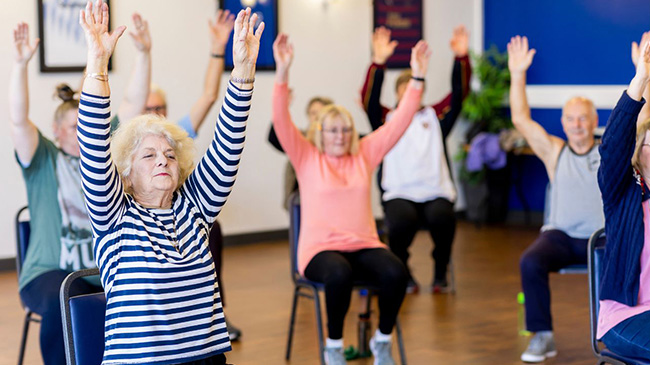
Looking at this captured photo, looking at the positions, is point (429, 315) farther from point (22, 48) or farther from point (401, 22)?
point (401, 22)

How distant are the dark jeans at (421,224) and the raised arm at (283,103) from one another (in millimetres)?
1476

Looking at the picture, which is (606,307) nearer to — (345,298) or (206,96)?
(345,298)

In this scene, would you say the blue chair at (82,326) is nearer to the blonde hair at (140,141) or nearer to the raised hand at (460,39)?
the blonde hair at (140,141)

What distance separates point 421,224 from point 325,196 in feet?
5.46

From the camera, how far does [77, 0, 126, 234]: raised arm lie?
6.83 ft

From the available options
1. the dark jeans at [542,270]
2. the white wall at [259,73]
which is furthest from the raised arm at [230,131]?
the white wall at [259,73]

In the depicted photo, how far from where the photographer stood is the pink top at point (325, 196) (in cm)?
395

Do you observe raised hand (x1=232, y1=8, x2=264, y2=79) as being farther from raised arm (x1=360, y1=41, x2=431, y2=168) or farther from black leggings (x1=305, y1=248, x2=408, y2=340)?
raised arm (x1=360, y1=41, x2=431, y2=168)

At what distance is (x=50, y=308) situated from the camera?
10.5ft

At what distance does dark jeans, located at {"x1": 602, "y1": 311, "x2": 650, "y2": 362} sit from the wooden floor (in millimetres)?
1458

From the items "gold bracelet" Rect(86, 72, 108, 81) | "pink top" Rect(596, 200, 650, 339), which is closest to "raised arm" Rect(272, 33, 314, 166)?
"pink top" Rect(596, 200, 650, 339)

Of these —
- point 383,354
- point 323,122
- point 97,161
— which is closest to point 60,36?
point 323,122

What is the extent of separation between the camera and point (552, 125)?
321 inches

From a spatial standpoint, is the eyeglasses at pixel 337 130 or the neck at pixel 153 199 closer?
the neck at pixel 153 199
